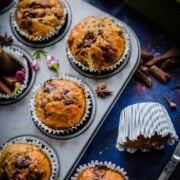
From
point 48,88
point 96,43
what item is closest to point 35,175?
point 48,88

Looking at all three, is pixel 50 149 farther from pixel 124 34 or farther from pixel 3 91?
pixel 124 34

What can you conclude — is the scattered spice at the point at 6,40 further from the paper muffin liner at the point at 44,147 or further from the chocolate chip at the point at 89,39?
the paper muffin liner at the point at 44,147

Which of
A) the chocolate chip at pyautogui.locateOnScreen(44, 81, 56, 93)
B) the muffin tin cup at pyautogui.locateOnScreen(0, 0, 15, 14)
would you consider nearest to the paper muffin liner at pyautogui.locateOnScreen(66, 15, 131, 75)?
the chocolate chip at pyautogui.locateOnScreen(44, 81, 56, 93)

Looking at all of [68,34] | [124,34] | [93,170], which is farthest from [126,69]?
[93,170]

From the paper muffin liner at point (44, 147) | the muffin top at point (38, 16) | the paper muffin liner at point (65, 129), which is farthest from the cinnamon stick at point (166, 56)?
the paper muffin liner at point (44, 147)

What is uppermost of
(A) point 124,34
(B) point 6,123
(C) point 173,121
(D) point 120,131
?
(A) point 124,34

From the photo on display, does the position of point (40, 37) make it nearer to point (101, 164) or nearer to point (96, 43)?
point (96, 43)

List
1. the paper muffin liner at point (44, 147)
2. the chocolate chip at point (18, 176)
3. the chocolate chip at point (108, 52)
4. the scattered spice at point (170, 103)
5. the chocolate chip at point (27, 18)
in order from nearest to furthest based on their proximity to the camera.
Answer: the chocolate chip at point (18, 176), the paper muffin liner at point (44, 147), the chocolate chip at point (108, 52), the chocolate chip at point (27, 18), the scattered spice at point (170, 103)
